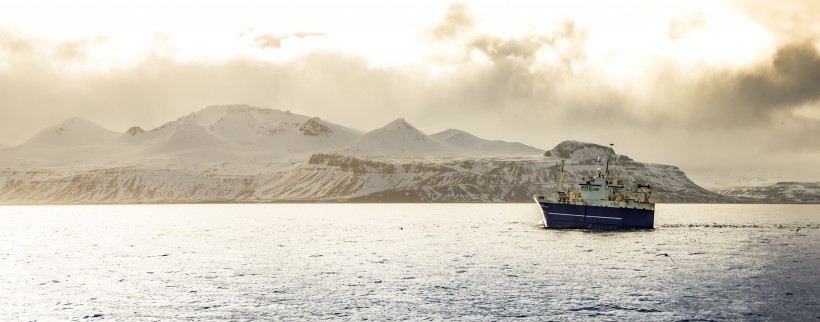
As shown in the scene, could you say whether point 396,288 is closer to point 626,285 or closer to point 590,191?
point 626,285

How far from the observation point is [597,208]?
154 meters

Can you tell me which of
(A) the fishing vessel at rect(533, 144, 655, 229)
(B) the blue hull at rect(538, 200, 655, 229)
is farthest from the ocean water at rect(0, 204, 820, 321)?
(A) the fishing vessel at rect(533, 144, 655, 229)

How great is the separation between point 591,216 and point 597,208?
207cm

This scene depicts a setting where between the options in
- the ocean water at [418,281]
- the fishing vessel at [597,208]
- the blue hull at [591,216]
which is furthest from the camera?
the fishing vessel at [597,208]

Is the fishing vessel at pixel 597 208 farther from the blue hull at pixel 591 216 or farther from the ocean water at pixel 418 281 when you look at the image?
the ocean water at pixel 418 281

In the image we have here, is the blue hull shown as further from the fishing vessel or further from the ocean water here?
the ocean water

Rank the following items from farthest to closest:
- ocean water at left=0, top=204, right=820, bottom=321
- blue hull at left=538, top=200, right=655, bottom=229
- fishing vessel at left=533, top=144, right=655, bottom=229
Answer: fishing vessel at left=533, top=144, right=655, bottom=229 → blue hull at left=538, top=200, right=655, bottom=229 → ocean water at left=0, top=204, right=820, bottom=321

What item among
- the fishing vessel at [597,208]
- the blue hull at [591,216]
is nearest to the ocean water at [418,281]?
the blue hull at [591,216]

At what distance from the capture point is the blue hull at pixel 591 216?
506 ft

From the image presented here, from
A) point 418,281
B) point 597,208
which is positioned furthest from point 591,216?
point 418,281

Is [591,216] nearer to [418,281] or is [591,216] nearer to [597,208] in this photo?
[597,208]

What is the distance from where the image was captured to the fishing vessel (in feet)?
507

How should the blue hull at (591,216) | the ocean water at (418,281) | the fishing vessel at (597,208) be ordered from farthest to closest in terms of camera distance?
the fishing vessel at (597,208) < the blue hull at (591,216) < the ocean water at (418,281)

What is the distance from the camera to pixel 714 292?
69.4 m
